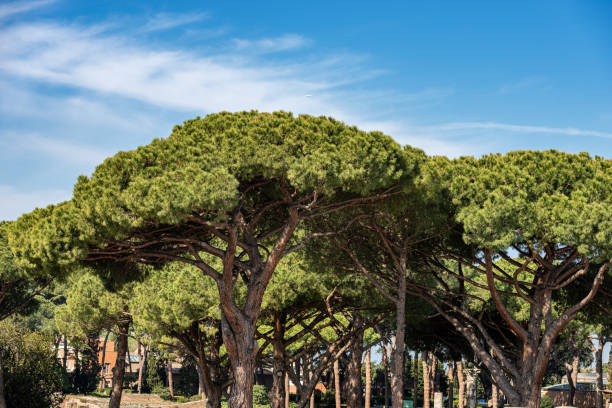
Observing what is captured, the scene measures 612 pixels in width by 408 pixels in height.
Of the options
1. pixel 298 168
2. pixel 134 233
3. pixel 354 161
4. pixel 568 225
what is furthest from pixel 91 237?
pixel 568 225

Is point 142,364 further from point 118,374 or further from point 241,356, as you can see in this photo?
point 241,356

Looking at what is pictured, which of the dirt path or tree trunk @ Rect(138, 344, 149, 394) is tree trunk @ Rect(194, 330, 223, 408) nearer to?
the dirt path

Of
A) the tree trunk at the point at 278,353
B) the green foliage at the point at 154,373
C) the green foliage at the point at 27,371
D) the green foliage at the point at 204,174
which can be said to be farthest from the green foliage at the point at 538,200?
the green foliage at the point at 154,373

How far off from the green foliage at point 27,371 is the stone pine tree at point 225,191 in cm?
950

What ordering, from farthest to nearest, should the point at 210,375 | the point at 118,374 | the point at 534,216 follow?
the point at 210,375
the point at 118,374
the point at 534,216

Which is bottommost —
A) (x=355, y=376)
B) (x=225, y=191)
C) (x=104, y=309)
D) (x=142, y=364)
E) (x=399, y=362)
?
(x=142, y=364)

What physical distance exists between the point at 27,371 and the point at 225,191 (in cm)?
1389

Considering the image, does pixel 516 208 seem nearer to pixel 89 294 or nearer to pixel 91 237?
pixel 91 237

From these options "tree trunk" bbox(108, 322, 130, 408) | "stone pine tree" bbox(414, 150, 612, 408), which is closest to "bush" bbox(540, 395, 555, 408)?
"stone pine tree" bbox(414, 150, 612, 408)

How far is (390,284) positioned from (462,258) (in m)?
2.03

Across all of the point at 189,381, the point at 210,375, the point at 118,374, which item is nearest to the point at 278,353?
the point at 210,375

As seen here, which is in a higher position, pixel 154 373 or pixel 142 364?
pixel 142 364

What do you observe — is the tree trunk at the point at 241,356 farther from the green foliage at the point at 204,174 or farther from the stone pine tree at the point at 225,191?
the green foliage at the point at 204,174

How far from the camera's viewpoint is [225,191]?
10.4 m
